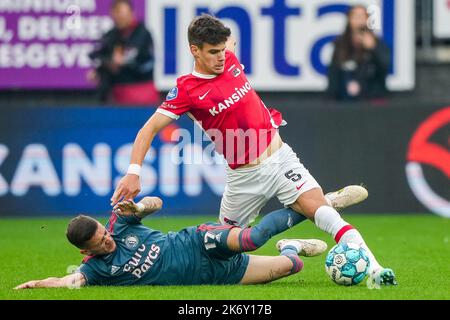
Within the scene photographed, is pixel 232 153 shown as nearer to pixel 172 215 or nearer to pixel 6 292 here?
pixel 6 292

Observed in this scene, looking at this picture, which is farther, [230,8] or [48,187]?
[230,8]

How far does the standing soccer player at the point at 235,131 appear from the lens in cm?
927

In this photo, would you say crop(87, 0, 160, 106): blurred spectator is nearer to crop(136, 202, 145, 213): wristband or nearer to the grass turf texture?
the grass turf texture

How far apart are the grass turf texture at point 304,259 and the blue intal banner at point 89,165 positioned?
1.07 ft

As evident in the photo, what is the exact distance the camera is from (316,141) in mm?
15977

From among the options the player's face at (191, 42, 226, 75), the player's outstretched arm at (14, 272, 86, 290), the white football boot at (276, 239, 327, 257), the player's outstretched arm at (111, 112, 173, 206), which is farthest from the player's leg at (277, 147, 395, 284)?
the player's outstretched arm at (14, 272, 86, 290)

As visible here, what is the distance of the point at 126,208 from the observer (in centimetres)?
884

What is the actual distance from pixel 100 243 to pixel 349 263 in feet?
6.17

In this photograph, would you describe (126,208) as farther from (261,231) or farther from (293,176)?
(293,176)

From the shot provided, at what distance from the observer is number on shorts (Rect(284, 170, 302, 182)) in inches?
369

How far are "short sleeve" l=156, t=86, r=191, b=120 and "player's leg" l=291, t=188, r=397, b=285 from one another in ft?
3.89

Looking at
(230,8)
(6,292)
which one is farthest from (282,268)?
(230,8)

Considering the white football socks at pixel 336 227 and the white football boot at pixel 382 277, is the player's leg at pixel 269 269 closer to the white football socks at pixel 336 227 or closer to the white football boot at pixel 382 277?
the white football socks at pixel 336 227

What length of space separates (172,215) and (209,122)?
625 cm
